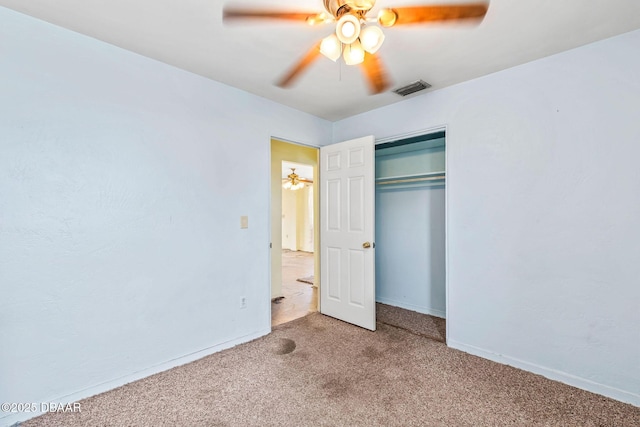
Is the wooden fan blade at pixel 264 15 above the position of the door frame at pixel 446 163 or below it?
above

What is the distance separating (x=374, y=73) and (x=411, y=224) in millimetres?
2049

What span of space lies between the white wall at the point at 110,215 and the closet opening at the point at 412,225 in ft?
6.62

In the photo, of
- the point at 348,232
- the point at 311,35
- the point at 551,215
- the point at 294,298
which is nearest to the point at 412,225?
the point at 348,232

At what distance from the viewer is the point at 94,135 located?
79.4 inches

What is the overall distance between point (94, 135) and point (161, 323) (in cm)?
150

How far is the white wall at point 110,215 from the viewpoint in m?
1.77

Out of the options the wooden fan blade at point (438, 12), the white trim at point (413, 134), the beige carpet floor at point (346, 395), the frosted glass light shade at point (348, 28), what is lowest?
the beige carpet floor at point (346, 395)

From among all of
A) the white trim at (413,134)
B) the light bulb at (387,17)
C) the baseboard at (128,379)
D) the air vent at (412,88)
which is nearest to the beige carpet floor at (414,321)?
the baseboard at (128,379)

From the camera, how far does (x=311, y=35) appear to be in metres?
1.94

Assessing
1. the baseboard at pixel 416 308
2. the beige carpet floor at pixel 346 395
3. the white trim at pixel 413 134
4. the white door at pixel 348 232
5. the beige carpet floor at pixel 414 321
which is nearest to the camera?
Answer: the beige carpet floor at pixel 346 395

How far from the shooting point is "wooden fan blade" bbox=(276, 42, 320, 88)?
7.02 ft

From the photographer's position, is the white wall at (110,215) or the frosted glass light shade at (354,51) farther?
the white wall at (110,215)

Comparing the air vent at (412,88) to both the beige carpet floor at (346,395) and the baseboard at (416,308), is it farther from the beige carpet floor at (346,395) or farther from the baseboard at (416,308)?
the baseboard at (416,308)

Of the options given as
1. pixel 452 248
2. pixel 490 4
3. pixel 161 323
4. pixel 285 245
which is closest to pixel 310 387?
pixel 161 323
